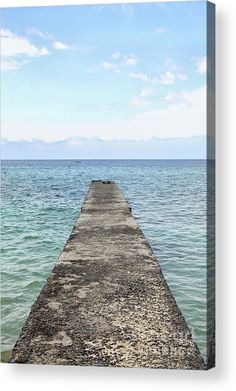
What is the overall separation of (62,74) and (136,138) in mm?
576

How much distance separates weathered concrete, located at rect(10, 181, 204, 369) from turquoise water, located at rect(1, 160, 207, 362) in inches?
8.6

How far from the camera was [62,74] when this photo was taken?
11.0 feet

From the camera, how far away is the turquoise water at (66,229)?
3256 millimetres

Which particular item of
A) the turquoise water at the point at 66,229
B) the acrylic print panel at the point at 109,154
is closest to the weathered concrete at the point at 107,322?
the acrylic print panel at the point at 109,154

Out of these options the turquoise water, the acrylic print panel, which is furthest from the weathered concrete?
the turquoise water

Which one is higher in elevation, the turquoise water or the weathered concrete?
the turquoise water

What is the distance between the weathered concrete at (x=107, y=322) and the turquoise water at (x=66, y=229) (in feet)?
0.72

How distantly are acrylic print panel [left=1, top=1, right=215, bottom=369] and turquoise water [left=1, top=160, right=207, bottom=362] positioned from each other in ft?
0.04

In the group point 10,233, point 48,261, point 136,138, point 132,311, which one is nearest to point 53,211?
point 48,261

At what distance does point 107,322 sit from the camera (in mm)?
2889

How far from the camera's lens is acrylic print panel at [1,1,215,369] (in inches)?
113

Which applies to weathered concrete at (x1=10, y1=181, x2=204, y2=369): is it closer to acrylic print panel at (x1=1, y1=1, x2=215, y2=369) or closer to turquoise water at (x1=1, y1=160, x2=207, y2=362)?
acrylic print panel at (x1=1, y1=1, x2=215, y2=369)

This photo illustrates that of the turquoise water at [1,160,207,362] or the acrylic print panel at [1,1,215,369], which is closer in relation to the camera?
the acrylic print panel at [1,1,215,369]

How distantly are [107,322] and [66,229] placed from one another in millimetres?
1782
